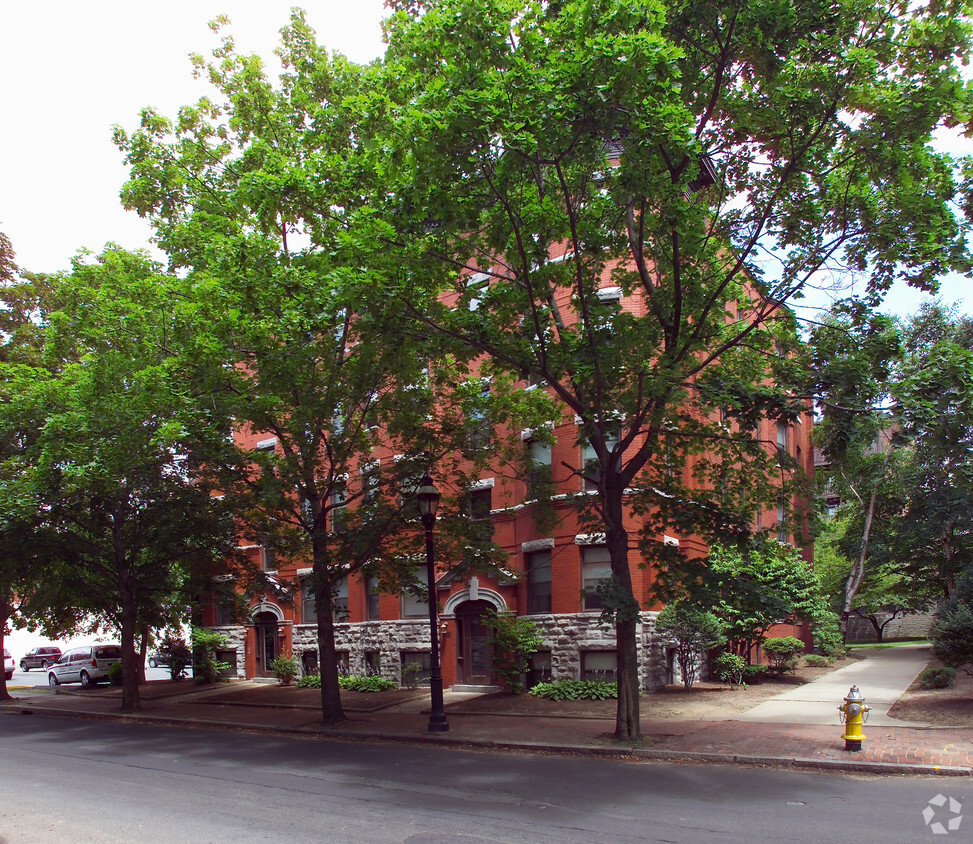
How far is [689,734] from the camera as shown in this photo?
1310cm

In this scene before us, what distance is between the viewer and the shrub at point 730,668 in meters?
19.9

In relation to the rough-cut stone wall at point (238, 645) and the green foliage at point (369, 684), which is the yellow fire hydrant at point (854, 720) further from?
the rough-cut stone wall at point (238, 645)

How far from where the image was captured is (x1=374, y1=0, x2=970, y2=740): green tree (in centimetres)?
994

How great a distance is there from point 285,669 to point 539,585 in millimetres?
10978

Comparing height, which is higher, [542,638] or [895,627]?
[542,638]

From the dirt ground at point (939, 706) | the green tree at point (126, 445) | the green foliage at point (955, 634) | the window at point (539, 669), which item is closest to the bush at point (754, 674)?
the dirt ground at point (939, 706)

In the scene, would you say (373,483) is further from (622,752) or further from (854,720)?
(854,720)

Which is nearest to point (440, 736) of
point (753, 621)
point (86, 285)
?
point (753, 621)

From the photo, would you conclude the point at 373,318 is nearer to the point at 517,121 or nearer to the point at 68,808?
the point at 517,121

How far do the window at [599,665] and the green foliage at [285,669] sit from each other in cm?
1199

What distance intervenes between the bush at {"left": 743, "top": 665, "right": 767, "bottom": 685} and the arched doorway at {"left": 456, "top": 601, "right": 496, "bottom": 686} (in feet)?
23.2

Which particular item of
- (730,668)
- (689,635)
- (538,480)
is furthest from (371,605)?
(538,480)

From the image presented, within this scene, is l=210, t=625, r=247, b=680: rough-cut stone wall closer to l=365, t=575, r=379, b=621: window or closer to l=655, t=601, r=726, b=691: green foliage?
l=365, t=575, r=379, b=621: window

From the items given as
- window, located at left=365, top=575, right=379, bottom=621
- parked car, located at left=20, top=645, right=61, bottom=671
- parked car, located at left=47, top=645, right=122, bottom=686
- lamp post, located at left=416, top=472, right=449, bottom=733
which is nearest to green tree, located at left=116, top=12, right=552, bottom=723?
lamp post, located at left=416, top=472, right=449, bottom=733
